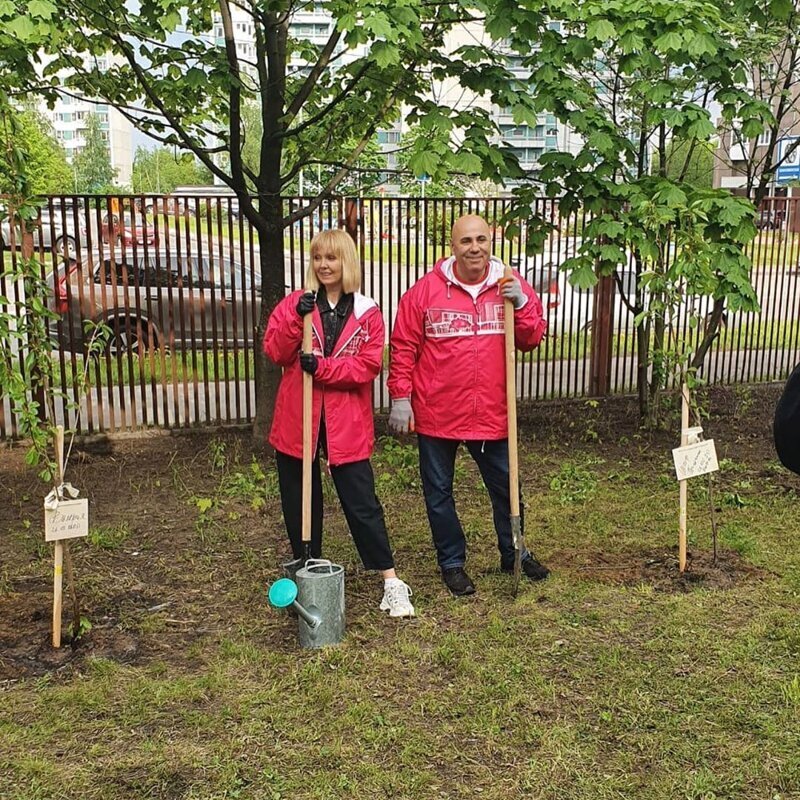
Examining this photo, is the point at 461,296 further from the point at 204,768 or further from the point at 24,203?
the point at 204,768

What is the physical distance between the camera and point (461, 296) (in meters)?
4.26

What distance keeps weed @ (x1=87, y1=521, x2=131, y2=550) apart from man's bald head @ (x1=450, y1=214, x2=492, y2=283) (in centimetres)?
257

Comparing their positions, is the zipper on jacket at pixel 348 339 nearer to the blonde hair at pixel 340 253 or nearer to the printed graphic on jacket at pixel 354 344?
the printed graphic on jacket at pixel 354 344

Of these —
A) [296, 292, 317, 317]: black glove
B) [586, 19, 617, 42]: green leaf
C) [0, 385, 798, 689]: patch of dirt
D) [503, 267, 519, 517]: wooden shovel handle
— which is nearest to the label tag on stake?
[0, 385, 798, 689]: patch of dirt

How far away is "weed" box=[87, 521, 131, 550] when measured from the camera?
16.5 ft

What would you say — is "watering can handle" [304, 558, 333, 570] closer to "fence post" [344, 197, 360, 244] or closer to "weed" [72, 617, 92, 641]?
"weed" [72, 617, 92, 641]

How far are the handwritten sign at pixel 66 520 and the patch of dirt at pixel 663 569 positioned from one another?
2.49m

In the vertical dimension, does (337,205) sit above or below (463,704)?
above

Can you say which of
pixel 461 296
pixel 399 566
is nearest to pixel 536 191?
pixel 461 296

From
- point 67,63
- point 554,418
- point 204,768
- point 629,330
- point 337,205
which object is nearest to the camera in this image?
point 204,768

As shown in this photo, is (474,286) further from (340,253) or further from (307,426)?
(307,426)

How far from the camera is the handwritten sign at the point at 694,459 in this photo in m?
4.37

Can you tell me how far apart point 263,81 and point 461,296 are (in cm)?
303

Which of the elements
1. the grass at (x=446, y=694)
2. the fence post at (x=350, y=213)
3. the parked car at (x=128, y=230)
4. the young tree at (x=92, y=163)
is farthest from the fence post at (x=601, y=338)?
the young tree at (x=92, y=163)
